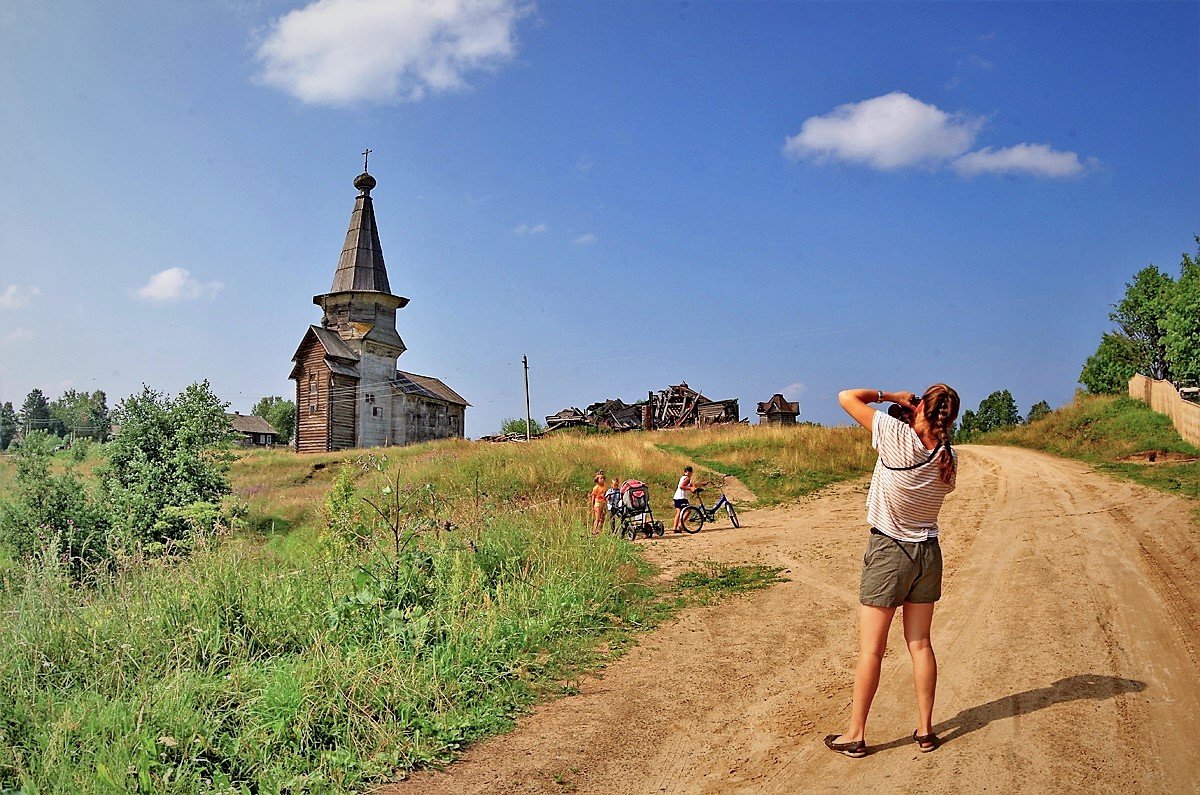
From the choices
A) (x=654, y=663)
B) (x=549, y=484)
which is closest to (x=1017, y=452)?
(x=549, y=484)

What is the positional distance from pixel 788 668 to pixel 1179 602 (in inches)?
169

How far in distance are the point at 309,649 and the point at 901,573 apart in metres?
4.56

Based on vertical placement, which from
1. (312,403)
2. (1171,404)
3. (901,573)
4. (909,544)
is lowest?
(901,573)

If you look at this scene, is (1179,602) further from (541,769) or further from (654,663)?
(541,769)

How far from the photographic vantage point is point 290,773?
462cm

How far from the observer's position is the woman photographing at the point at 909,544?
4.43 m

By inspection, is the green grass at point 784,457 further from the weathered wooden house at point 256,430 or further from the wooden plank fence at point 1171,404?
the weathered wooden house at point 256,430

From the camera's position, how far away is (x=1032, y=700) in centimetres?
526

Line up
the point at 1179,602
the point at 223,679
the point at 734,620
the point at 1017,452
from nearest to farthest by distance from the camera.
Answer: the point at 223,679 → the point at 1179,602 → the point at 734,620 → the point at 1017,452

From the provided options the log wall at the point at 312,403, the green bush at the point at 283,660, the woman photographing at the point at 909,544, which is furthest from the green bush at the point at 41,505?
the log wall at the point at 312,403

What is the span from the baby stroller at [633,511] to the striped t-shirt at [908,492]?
10.2m

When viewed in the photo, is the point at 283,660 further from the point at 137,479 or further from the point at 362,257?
the point at 362,257

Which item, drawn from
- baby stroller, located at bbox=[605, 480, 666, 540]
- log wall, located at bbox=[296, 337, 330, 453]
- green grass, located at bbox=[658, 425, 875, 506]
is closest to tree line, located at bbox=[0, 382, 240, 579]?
baby stroller, located at bbox=[605, 480, 666, 540]

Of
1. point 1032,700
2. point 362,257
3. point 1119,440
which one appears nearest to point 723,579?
point 1032,700
